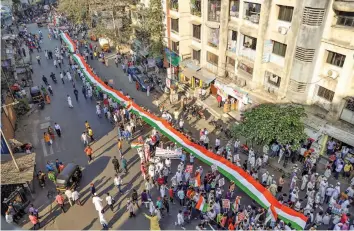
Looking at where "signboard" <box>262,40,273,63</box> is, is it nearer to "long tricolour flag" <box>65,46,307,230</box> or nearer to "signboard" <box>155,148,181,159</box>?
"long tricolour flag" <box>65,46,307,230</box>

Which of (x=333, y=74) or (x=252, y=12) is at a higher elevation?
(x=252, y=12)

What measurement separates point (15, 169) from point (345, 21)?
86.5 ft

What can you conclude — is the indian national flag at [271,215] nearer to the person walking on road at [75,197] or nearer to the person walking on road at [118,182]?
the person walking on road at [118,182]

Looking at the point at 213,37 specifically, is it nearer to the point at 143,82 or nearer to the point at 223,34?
the point at 223,34

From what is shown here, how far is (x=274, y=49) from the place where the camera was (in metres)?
26.4

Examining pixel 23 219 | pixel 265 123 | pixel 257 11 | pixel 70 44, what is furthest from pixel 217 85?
pixel 70 44

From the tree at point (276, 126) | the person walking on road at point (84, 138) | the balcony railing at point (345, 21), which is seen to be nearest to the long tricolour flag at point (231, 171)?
the tree at point (276, 126)

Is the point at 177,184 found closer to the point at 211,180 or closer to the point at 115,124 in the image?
the point at 211,180

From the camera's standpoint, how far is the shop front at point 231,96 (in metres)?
28.9

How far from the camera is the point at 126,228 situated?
61.6 feet

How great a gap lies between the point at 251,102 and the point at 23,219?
2120 centimetres

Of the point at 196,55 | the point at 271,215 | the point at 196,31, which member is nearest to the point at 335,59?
the point at 271,215

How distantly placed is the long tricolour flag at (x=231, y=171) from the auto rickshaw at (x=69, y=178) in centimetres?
785

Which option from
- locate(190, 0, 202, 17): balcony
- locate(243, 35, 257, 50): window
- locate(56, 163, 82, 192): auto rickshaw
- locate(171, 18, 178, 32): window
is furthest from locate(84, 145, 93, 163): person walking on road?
locate(171, 18, 178, 32): window
